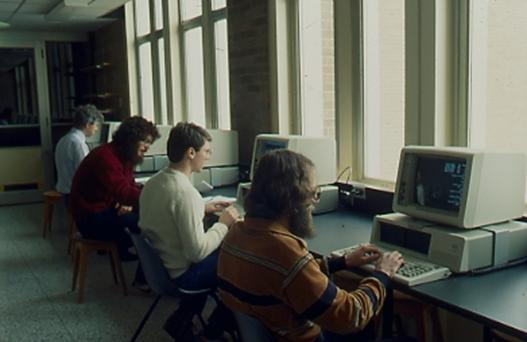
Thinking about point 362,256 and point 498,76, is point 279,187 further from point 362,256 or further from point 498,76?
point 498,76

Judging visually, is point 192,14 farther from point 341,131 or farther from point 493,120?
point 493,120

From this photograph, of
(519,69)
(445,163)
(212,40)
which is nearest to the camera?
(445,163)

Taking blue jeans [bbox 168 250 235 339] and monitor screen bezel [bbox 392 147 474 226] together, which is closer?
monitor screen bezel [bbox 392 147 474 226]

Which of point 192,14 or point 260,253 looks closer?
point 260,253

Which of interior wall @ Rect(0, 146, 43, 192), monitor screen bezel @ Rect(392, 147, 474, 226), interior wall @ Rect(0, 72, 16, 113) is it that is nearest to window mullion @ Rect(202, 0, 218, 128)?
monitor screen bezel @ Rect(392, 147, 474, 226)

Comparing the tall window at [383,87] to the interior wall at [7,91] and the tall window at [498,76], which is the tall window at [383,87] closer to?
the tall window at [498,76]

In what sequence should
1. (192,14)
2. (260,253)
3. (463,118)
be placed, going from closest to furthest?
(260,253) < (463,118) < (192,14)

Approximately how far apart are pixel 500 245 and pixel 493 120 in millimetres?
849

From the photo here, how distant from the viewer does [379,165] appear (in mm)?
3568

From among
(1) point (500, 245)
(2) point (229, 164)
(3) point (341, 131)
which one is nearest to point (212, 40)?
(2) point (229, 164)

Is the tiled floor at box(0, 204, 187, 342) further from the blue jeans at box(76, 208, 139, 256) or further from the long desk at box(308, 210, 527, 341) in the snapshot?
the long desk at box(308, 210, 527, 341)

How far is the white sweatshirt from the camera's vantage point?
2.75 meters

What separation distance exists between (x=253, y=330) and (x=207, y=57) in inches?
152

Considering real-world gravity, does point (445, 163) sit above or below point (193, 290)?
above
